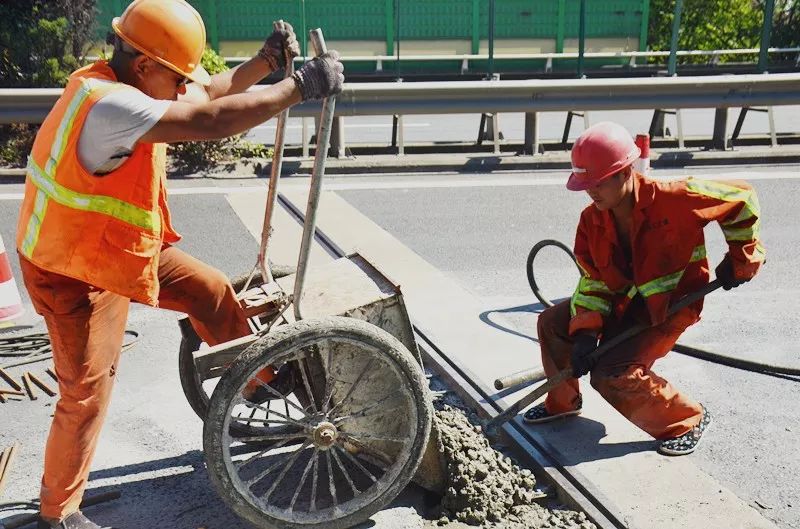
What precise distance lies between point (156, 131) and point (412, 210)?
5114mm

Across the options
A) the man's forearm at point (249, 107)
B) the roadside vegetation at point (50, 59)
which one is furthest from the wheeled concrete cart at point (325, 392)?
the roadside vegetation at point (50, 59)

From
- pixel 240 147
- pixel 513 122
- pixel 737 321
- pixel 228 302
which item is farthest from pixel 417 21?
pixel 228 302

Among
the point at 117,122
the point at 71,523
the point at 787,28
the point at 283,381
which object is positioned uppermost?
the point at 117,122

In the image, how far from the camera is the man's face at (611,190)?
389 centimetres

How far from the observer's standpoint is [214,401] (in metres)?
3.24

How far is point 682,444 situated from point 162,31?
2.63 m

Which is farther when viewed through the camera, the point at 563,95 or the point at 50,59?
the point at 50,59

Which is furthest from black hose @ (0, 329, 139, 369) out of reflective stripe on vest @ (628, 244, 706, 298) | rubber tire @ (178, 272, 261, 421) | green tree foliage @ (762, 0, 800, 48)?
green tree foliage @ (762, 0, 800, 48)

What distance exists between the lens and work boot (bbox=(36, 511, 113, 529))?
338 cm

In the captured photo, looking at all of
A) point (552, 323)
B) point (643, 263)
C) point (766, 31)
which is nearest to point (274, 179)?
point (552, 323)

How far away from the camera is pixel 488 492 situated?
11.8 ft

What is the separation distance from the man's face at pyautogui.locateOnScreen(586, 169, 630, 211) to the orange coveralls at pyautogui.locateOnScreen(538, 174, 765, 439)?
7cm

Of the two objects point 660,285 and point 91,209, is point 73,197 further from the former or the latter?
point 660,285

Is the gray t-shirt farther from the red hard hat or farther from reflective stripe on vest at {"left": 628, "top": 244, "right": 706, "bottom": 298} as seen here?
reflective stripe on vest at {"left": 628, "top": 244, "right": 706, "bottom": 298}
